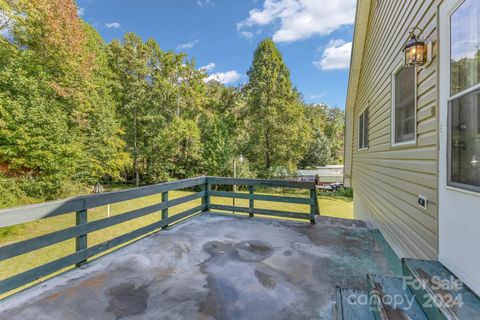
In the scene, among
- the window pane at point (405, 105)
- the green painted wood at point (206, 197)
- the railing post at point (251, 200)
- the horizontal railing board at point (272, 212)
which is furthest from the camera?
the green painted wood at point (206, 197)

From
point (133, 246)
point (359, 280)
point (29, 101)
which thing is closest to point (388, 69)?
point (359, 280)

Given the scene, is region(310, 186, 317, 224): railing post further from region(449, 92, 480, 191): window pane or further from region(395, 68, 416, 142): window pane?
region(449, 92, 480, 191): window pane

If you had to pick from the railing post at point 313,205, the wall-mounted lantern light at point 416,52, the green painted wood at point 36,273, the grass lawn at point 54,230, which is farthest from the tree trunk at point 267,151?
the green painted wood at point 36,273

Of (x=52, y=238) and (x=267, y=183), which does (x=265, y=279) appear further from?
(x=267, y=183)

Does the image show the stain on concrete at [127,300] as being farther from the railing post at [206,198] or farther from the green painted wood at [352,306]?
the railing post at [206,198]

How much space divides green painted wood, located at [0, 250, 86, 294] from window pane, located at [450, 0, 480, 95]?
12.1 feet

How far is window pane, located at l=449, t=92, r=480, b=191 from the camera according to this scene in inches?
58.5

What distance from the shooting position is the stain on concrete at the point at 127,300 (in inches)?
75.5

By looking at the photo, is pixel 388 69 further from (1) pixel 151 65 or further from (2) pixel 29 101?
(1) pixel 151 65

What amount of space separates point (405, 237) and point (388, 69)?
2553mm

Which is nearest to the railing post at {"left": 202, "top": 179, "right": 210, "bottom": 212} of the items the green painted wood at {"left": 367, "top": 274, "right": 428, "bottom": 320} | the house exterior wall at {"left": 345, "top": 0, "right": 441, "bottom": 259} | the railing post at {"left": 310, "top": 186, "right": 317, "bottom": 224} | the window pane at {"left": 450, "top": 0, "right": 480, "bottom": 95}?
the railing post at {"left": 310, "top": 186, "right": 317, "bottom": 224}

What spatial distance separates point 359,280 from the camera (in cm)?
243

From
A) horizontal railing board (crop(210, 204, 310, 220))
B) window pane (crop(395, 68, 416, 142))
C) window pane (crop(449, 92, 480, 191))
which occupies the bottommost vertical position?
horizontal railing board (crop(210, 204, 310, 220))

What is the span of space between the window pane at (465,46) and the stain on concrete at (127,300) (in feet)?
9.22
